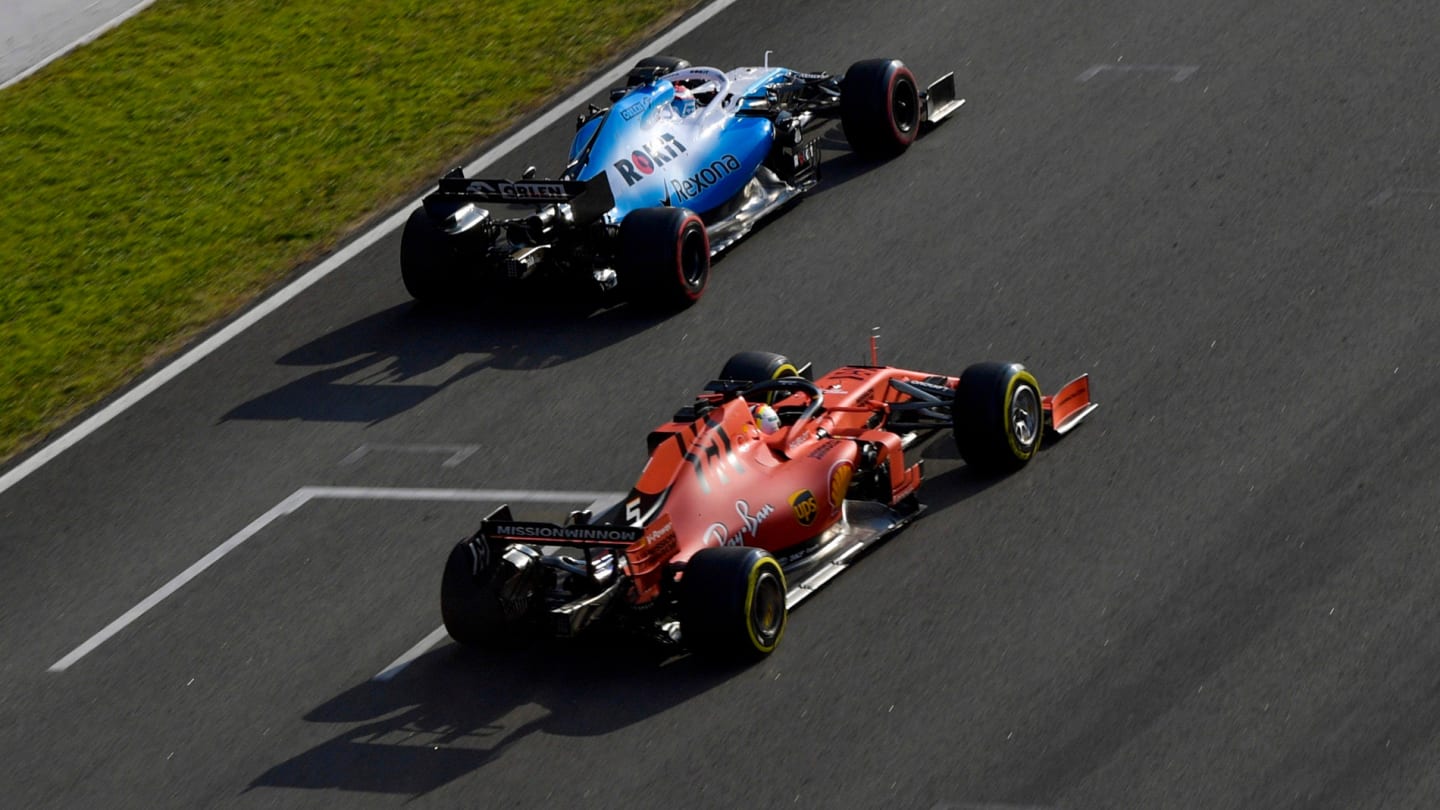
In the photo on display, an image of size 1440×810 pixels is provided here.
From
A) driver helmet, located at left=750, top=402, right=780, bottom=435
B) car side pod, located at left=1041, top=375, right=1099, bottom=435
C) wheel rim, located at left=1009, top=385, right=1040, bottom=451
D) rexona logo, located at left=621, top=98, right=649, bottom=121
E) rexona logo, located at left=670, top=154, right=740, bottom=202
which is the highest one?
rexona logo, located at left=621, top=98, right=649, bottom=121

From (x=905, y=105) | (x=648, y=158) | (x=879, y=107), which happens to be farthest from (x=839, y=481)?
(x=905, y=105)

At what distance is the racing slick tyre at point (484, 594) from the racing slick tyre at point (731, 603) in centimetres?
93

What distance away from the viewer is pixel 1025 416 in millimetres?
12805

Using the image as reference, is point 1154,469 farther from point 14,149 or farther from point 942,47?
point 14,149

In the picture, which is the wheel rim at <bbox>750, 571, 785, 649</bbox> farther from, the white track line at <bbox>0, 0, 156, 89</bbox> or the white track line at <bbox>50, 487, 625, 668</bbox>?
the white track line at <bbox>0, 0, 156, 89</bbox>

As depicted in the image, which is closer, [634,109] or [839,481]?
[839,481]

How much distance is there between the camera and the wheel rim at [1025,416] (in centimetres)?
1270

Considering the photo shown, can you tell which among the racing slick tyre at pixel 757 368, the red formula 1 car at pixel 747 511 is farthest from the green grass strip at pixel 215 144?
the red formula 1 car at pixel 747 511

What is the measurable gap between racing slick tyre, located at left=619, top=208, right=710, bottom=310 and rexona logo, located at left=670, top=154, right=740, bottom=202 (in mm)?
593

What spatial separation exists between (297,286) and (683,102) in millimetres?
3539

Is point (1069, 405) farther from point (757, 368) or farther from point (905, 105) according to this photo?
point (905, 105)

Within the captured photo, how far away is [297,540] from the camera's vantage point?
1380 centimetres

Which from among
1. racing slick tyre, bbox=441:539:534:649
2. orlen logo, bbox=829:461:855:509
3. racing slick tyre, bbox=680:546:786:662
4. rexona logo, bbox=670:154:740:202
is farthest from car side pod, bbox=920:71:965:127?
racing slick tyre, bbox=441:539:534:649

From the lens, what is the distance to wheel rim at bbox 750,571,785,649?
11.2 m
